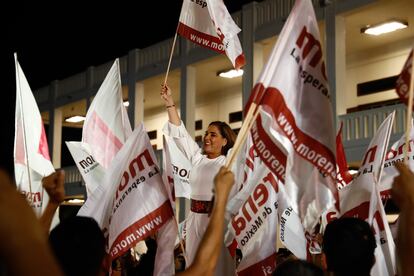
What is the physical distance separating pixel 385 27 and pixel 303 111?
12483 mm

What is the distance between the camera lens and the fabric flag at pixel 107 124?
23.7 feet

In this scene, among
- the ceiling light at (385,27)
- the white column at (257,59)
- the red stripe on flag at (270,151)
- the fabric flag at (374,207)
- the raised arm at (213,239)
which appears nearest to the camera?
the raised arm at (213,239)

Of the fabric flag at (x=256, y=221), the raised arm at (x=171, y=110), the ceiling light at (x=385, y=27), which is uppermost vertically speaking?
the ceiling light at (x=385, y=27)

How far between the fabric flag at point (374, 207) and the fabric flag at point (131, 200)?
1503mm

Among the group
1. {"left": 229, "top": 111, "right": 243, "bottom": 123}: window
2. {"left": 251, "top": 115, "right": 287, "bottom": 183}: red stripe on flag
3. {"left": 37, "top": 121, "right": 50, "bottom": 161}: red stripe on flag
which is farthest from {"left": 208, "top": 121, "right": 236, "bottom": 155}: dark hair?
{"left": 229, "top": 111, "right": 243, "bottom": 123}: window

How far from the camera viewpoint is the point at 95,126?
7.31 m

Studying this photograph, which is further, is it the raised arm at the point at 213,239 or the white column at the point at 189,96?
the white column at the point at 189,96

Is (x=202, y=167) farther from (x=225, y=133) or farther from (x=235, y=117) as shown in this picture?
(x=235, y=117)

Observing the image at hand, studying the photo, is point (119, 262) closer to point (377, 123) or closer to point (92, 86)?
point (377, 123)

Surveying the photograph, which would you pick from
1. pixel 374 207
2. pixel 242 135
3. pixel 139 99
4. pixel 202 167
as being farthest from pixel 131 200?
pixel 139 99

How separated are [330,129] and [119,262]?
3.82m

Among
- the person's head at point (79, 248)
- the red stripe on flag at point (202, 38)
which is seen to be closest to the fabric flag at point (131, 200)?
the red stripe on flag at point (202, 38)

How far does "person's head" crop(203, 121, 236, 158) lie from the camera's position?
6.46m

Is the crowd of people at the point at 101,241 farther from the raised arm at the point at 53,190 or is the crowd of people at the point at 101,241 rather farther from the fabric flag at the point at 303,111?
the fabric flag at the point at 303,111
